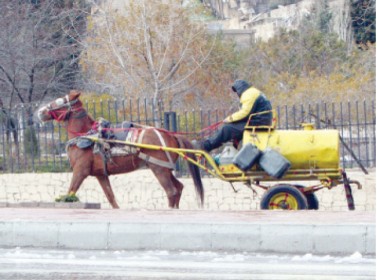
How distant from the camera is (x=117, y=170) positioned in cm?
1538

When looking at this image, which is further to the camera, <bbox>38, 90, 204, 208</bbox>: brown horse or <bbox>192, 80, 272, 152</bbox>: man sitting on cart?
<bbox>38, 90, 204, 208</bbox>: brown horse

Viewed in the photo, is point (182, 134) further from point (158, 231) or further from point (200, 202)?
point (158, 231)

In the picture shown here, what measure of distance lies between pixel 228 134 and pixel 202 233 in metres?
3.67

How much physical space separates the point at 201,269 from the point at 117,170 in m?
6.39

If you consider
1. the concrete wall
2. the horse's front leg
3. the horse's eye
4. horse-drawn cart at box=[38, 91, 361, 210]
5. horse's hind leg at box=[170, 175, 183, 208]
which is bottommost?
the concrete wall

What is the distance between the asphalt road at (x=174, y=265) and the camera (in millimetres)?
8734

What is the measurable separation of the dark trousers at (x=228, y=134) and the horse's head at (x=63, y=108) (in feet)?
8.56

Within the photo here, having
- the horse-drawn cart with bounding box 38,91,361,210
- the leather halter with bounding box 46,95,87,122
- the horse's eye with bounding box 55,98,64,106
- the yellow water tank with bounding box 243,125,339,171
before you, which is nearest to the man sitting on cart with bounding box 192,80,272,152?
the horse-drawn cart with bounding box 38,91,361,210

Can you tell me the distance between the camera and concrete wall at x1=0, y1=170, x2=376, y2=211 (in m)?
17.4

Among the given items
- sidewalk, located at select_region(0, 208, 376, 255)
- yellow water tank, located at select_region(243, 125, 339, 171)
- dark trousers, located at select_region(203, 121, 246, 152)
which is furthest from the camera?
dark trousers, located at select_region(203, 121, 246, 152)

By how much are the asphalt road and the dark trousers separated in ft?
12.4

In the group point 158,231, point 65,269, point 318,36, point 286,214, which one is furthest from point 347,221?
point 318,36

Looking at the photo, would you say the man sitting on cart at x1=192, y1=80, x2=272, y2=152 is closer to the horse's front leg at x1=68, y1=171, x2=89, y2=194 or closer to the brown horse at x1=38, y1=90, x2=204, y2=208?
the brown horse at x1=38, y1=90, x2=204, y2=208

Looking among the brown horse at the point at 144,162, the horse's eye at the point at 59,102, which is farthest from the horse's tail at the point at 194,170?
the horse's eye at the point at 59,102
